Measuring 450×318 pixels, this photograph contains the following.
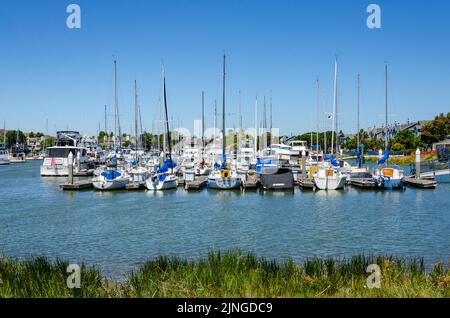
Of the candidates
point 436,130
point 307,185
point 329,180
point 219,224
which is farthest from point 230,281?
point 436,130

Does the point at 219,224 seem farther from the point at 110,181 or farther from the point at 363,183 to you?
the point at 363,183

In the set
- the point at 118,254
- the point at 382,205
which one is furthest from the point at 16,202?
the point at 382,205

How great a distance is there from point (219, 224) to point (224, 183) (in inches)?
718

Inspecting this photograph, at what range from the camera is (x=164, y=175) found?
50125 mm

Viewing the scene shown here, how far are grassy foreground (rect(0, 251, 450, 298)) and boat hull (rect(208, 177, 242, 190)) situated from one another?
34401 millimetres

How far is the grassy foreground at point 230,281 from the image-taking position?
1126 cm

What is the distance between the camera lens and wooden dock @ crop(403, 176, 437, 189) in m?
49.2

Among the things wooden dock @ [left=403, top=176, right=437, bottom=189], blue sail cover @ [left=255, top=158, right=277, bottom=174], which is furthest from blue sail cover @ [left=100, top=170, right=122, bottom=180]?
wooden dock @ [left=403, top=176, right=437, bottom=189]

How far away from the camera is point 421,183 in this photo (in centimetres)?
4950

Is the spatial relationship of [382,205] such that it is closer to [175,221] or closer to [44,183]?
[175,221]

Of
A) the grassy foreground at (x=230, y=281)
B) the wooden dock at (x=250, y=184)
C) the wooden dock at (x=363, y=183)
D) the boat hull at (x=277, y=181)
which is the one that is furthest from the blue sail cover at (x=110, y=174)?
the grassy foreground at (x=230, y=281)

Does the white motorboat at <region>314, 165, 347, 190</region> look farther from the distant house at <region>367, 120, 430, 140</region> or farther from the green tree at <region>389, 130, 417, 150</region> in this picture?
the distant house at <region>367, 120, 430, 140</region>
